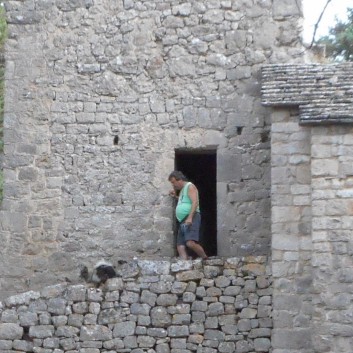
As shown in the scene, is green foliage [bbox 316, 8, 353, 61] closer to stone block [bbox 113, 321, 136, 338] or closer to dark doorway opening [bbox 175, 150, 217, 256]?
dark doorway opening [bbox 175, 150, 217, 256]

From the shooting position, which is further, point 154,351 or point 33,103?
point 33,103

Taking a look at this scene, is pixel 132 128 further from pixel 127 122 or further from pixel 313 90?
pixel 313 90

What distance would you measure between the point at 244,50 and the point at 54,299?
12.4 feet

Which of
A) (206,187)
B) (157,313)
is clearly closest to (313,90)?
(157,313)

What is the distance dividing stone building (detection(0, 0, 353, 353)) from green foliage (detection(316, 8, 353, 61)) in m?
9.39

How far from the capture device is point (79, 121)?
41.2 feet

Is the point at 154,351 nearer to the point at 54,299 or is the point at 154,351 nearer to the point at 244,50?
the point at 54,299

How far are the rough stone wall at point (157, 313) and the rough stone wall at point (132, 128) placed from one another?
1.02 m

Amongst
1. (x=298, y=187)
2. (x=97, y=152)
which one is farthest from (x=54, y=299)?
(x=298, y=187)

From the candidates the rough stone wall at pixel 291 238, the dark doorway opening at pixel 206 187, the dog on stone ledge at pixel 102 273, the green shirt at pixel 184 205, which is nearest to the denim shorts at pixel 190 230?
the green shirt at pixel 184 205

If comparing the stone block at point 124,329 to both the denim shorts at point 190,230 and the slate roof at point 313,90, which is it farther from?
the slate roof at point 313,90

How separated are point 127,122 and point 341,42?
35.0 feet

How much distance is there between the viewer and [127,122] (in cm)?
1250

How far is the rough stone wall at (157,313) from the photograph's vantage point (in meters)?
11.1
